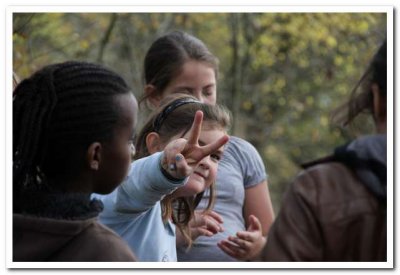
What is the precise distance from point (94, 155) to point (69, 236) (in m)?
0.22

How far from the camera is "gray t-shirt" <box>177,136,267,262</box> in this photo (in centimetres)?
306

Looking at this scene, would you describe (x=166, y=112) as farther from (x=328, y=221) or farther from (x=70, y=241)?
(x=328, y=221)

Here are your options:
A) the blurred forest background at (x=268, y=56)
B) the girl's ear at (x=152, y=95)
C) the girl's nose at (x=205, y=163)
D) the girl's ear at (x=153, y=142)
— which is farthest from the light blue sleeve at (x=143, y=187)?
the blurred forest background at (x=268, y=56)

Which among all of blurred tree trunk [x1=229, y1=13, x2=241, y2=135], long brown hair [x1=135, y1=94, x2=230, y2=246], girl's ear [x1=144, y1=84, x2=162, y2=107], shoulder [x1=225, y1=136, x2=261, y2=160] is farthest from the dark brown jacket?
blurred tree trunk [x1=229, y1=13, x2=241, y2=135]

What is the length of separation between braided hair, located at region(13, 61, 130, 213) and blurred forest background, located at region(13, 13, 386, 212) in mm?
4784

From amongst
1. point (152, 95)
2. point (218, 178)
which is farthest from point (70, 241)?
point (152, 95)

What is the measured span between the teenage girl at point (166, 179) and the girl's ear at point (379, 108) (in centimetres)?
41

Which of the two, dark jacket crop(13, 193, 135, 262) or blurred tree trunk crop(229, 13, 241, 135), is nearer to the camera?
dark jacket crop(13, 193, 135, 262)

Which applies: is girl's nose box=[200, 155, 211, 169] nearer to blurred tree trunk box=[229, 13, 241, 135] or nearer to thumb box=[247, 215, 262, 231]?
thumb box=[247, 215, 262, 231]

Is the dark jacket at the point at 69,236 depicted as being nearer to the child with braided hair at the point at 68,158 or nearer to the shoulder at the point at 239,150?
the child with braided hair at the point at 68,158

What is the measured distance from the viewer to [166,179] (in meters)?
2.33

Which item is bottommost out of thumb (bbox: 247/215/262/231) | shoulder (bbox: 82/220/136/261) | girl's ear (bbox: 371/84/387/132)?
thumb (bbox: 247/215/262/231)
